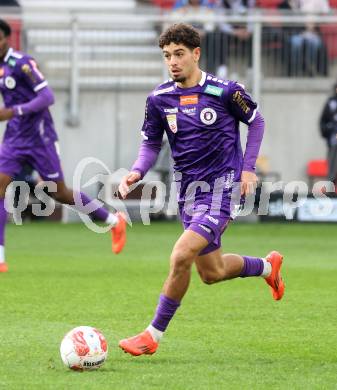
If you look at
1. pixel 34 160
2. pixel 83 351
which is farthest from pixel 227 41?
pixel 83 351

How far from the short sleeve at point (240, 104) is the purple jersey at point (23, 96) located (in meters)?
4.88

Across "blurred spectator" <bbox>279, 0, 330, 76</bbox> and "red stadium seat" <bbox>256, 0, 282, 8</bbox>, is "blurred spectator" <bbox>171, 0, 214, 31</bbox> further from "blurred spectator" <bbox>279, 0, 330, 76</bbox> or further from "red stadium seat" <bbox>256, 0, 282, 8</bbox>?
"blurred spectator" <bbox>279, 0, 330, 76</bbox>

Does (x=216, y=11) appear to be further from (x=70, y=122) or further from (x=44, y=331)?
(x=44, y=331)

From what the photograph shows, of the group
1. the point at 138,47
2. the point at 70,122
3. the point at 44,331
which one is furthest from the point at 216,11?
the point at 44,331

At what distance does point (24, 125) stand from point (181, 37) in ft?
18.1

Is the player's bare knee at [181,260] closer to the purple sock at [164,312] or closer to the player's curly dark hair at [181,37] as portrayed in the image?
the purple sock at [164,312]

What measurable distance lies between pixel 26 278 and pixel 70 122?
9.53 metres

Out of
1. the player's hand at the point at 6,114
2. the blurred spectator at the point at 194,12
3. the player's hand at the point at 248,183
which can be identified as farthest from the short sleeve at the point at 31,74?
the blurred spectator at the point at 194,12

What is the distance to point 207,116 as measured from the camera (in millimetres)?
8062

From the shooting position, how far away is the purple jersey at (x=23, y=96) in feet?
41.5

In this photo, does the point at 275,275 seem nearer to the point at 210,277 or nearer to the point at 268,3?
the point at 210,277

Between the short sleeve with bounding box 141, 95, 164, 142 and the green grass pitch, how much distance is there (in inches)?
54.8

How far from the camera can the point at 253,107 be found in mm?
8180

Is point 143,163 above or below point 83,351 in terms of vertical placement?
above
